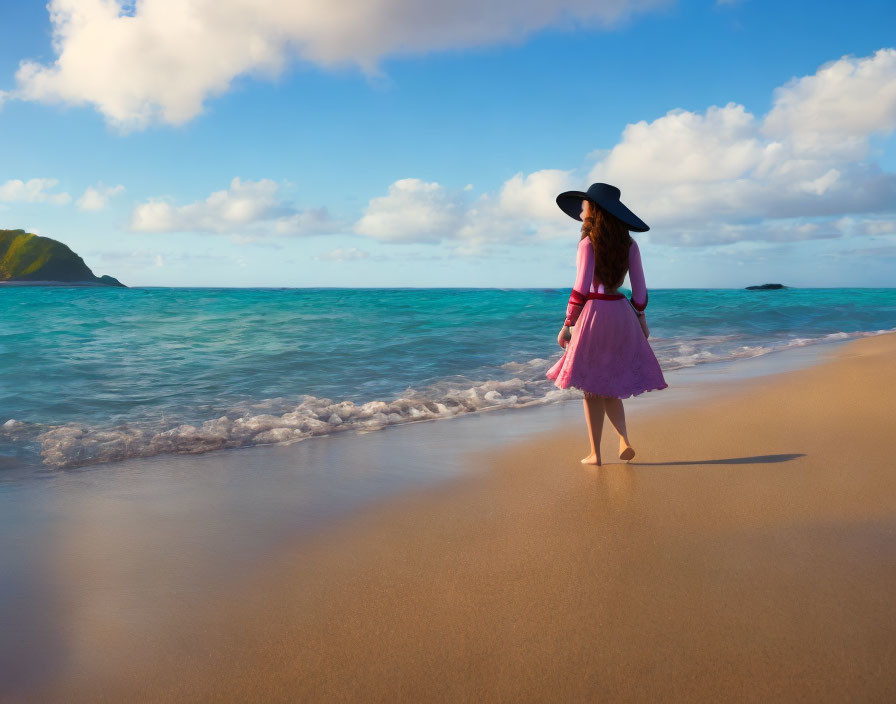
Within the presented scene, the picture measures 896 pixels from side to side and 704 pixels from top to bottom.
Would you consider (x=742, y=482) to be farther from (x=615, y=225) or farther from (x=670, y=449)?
(x=615, y=225)

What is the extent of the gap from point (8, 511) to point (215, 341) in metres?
12.3

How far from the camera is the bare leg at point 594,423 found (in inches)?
183

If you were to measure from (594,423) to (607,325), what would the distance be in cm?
75

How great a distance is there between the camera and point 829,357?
11094 millimetres

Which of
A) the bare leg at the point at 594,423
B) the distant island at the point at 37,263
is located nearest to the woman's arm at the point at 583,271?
the bare leg at the point at 594,423

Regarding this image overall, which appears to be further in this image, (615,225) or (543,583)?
(615,225)

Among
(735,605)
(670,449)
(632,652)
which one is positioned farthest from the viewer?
(670,449)

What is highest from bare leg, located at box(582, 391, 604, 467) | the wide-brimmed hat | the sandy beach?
the wide-brimmed hat

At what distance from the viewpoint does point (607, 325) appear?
14.9 feet

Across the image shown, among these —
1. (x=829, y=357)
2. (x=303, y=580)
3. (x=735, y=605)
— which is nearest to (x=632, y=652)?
(x=735, y=605)

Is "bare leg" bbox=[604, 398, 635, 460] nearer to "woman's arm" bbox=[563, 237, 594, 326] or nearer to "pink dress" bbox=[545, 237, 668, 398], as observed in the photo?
"pink dress" bbox=[545, 237, 668, 398]

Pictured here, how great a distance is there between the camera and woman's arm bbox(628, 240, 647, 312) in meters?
4.51

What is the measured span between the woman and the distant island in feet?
402

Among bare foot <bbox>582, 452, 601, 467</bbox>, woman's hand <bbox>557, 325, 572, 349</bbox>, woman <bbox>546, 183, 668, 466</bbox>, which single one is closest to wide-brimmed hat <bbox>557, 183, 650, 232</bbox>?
woman <bbox>546, 183, 668, 466</bbox>
